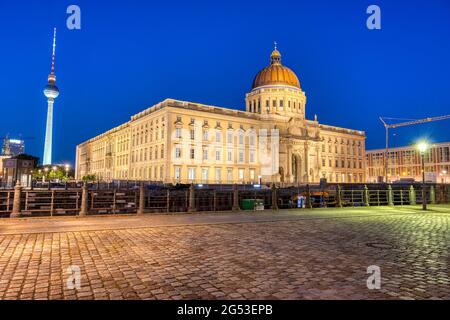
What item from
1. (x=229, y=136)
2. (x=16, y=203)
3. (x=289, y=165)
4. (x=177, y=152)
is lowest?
(x=16, y=203)

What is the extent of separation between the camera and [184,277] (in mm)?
5953

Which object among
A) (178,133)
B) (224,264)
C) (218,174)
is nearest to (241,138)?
(218,174)

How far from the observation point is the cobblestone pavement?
202 inches

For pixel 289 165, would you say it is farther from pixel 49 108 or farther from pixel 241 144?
pixel 49 108

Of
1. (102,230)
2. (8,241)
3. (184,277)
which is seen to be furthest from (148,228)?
(184,277)

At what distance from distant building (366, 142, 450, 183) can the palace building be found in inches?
1001

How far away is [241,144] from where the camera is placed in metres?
65.4

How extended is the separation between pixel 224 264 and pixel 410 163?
121 metres

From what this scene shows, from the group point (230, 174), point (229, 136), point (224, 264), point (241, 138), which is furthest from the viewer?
point (241, 138)

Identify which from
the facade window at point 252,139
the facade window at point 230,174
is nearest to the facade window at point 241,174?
the facade window at point 230,174

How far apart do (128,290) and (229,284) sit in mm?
1730

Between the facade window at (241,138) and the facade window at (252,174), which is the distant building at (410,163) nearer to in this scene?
the facade window at (252,174)

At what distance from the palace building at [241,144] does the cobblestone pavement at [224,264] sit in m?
45.2

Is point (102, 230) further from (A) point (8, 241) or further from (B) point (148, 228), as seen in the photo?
(A) point (8, 241)
